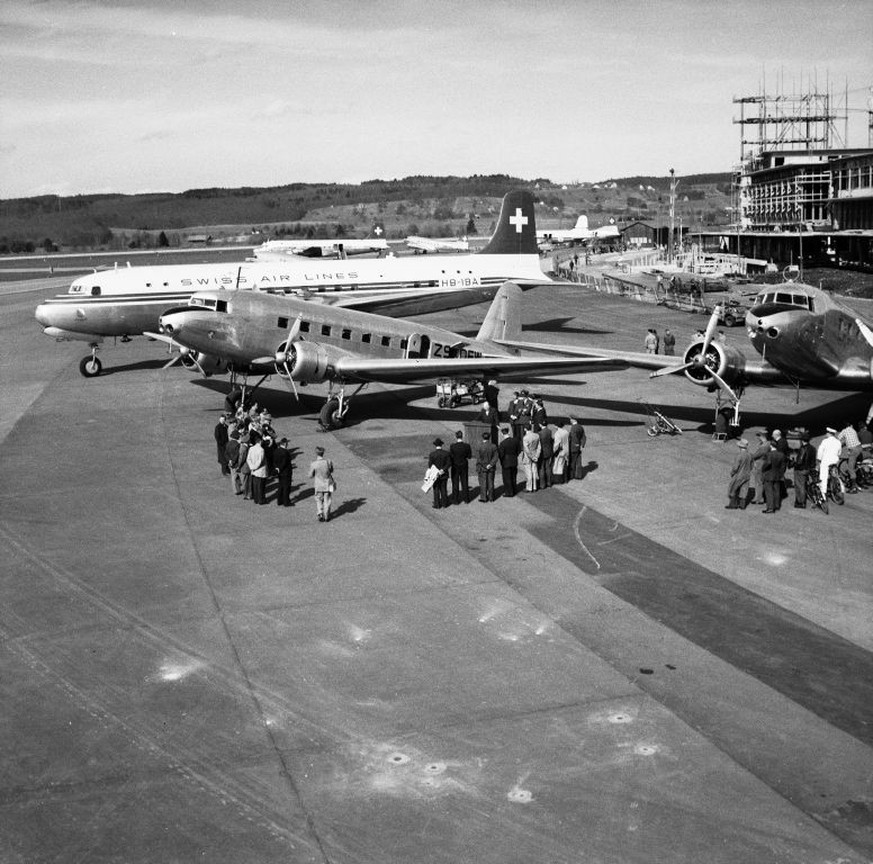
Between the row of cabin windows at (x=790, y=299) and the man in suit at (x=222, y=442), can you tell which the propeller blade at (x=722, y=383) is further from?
the man in suit at (x=222, y=442)

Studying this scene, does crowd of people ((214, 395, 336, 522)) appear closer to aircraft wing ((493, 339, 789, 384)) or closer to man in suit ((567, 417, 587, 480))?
man in suit ((567, 417, 587, 480))

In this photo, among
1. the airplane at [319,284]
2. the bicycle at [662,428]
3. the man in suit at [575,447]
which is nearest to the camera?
the man in suit at [575,447]

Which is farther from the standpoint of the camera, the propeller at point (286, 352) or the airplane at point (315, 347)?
the airplane at point (315, 347)

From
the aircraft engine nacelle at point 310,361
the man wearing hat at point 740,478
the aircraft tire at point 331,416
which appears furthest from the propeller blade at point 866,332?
the aircraft tire at point 331,416

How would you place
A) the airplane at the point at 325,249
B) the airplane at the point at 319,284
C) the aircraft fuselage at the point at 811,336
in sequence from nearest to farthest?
the aircraft fuselage at the point at 811,336 → the airplane at the point at 319,284 → the airplane at the point at 325,249

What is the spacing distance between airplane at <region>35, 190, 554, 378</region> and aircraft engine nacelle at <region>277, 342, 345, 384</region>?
6737 mm

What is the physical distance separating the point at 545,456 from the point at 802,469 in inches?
235

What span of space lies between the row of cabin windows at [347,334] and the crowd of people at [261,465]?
23.0 ft

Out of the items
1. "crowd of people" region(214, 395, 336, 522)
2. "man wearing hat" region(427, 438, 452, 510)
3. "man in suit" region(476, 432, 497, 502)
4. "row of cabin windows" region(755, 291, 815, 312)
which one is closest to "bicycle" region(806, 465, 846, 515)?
"row of cabin windows" region(755, 291, 815, 312)

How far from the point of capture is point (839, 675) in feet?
46.2

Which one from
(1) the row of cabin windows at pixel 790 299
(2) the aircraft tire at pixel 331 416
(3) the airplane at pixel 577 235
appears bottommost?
(2) the aircraft tire at pixel 331 416

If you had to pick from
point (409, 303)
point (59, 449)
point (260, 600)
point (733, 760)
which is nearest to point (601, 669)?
point (733, 760)

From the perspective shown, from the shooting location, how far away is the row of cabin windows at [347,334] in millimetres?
31328

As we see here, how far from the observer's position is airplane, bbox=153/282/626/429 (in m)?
30.2
